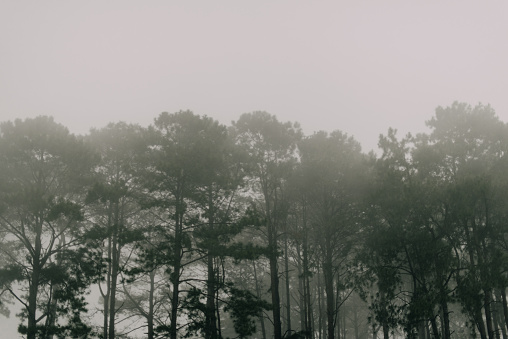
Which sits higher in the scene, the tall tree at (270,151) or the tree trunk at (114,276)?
the tall tree at (270,151)

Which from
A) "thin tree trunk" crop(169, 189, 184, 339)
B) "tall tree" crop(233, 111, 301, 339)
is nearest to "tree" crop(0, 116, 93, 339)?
"thin tree trunk" crop(169, 189, 184, 339)

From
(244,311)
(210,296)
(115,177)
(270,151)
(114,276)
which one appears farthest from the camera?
(270,151)

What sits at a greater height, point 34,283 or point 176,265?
point 176,265

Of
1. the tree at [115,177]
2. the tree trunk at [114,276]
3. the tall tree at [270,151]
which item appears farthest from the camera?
the tall tree at [270,151]

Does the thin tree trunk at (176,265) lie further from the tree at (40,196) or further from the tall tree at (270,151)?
the tall tree at (270,151)

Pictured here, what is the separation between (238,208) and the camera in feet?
60.0

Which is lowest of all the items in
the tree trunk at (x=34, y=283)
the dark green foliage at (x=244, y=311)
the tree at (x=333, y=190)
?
the dark green foliage at (x=244, y=311)

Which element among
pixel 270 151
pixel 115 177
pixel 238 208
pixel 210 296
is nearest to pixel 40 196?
pixel 115 177

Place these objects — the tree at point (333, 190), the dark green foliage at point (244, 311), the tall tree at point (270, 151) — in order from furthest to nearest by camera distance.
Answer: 1. the tall tree at point (270, 151)
2. the tree at point (333, 190)
3. the dark green foliage at point (244, 311)

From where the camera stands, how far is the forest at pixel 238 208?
1534 centimetres

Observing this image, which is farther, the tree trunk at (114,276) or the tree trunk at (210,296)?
the tree trunk at (114,276)

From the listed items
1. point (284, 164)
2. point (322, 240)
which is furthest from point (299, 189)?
point (322, 240)

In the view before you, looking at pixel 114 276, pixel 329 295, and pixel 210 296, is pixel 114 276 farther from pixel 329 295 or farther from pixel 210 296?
pixel 329 295

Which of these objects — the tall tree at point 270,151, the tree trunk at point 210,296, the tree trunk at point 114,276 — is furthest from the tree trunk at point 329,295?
the tree trunk at point 114,276
